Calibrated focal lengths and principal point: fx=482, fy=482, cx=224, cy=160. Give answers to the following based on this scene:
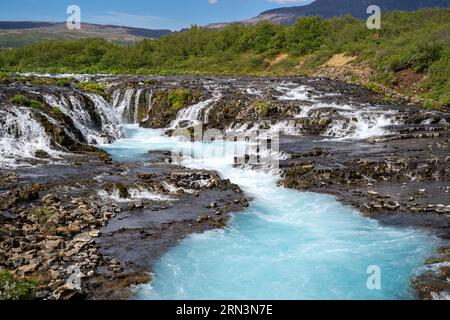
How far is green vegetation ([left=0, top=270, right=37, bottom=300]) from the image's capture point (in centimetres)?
920

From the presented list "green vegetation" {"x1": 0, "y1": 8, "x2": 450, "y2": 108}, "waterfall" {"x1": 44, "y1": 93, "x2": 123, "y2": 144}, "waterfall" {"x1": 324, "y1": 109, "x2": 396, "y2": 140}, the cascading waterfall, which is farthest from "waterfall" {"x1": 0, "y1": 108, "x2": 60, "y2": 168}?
"waterfall" {"x1": 324, "y1": 109, "x2": 396, "y2": 140}

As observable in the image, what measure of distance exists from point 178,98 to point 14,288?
2648 cm

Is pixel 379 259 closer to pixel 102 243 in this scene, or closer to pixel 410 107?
pixel 102 243

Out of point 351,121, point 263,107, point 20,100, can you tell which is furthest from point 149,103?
point 351,121

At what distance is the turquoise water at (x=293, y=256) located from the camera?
34.5 feet

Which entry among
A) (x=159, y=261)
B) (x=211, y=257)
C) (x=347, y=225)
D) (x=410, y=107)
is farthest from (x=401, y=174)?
(x=410, y=107)

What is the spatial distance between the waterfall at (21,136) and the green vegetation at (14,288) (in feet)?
40.6

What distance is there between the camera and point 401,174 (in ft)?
61.5

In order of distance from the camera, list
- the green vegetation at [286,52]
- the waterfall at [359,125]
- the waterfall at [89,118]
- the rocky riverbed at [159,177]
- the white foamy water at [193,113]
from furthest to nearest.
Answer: the green vegetation at [286,52] < the white foamy water at [193,113] < the waterfall at [359,125] < the waterfall at [89,118] < the rocky riverbed at [159,177]

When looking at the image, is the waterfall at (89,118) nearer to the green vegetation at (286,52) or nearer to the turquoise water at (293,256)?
the green vegetation at (286,52)

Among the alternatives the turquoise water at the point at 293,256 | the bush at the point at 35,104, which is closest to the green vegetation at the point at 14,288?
the turquoise water at the point at 293,256

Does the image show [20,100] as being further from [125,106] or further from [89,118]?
[125,106]
